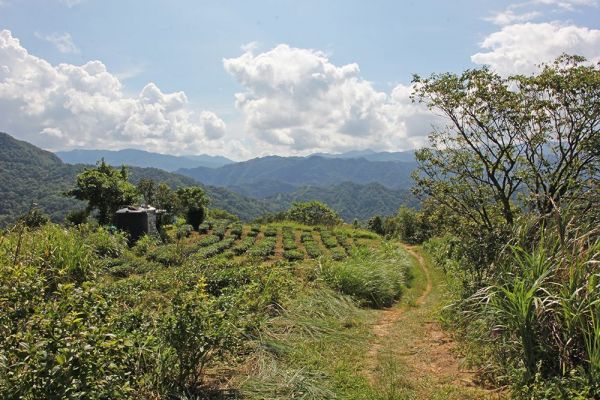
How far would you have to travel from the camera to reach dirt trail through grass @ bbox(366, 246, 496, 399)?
5312mm

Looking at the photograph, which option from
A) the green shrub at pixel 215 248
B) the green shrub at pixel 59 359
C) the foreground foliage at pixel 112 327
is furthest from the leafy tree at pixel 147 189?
the green shrub at pixel 59 359

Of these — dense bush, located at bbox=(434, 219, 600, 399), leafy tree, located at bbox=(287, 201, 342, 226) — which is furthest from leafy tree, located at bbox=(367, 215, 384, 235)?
dense bush, located at bbox=(434, 219, 600, 399)

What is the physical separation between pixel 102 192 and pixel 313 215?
18674mm

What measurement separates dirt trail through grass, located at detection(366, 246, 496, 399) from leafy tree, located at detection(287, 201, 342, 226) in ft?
86.5

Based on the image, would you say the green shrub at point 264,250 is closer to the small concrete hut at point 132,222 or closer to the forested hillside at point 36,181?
the small concrete hut at point 132,222

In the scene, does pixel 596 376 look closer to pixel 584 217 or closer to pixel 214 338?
pixel 584 217

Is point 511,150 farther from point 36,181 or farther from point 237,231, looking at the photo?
point 36,181

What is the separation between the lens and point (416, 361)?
6.53 metres

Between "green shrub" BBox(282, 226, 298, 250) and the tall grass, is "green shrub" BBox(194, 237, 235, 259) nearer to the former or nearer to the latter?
"green shrub" BBox(282, 226, 298, 250)

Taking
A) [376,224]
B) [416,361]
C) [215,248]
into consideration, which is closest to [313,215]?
[376,224]

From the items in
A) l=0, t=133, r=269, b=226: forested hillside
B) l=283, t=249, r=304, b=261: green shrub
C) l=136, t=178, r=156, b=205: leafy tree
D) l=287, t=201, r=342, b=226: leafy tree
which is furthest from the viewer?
l=0, t=133, r=269, b=226: forested hillside

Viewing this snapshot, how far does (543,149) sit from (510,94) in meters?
1.60

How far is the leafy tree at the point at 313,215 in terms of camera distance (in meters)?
36.6

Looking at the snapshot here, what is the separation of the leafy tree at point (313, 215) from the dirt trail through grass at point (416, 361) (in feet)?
86.5
